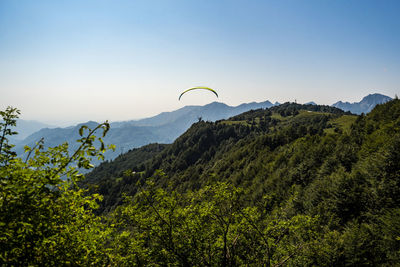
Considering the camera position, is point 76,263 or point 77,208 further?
point 77,208

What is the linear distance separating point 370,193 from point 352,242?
55.6ft

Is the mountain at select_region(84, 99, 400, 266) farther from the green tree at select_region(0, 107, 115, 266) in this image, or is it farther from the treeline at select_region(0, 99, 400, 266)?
the green tree at select_region(0, 107, 115, 266)

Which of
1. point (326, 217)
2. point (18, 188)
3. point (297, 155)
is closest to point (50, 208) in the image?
point (18, 188)

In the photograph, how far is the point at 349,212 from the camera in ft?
113

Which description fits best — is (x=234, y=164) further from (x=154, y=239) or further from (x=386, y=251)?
(x=154, y=239)

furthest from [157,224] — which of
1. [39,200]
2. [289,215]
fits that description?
[289,215]

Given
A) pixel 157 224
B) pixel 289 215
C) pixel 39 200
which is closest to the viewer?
pixel 39 200

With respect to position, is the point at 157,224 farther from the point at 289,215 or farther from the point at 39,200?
the point at 289,215

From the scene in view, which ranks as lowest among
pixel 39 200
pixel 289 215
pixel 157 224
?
pixel 289 215

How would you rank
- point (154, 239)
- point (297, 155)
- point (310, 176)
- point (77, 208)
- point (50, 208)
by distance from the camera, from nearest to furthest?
point (50, 208), point (77, 208), point (154, 239), point (310, 176), point (297, 155)

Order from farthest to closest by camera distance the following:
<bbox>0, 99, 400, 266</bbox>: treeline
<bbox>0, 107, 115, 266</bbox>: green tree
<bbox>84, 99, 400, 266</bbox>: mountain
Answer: <bbox>84, 99, 400, 266</bbox>: mountain < <bbox>0, 99, 400, 266</bbox>: treeline < <bbox>0, 107, 115, 266</bbox>: green tree

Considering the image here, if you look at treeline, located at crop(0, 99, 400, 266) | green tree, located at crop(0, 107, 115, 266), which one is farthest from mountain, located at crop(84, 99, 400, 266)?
green tree, located at crop(0, 107, 115, 266)

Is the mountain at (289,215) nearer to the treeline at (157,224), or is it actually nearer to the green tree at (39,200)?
the treeline at (157,224)

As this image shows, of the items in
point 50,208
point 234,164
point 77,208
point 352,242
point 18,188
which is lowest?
point 234,164
